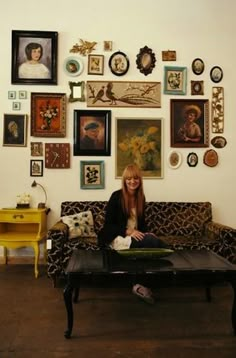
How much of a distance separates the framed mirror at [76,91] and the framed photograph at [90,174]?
80 cm

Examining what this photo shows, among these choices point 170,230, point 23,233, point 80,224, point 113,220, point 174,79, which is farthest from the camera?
point 174,79

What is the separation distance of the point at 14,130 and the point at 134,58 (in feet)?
5.82

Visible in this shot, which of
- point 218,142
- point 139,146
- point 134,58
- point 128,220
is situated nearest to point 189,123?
point 218,142

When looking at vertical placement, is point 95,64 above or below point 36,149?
above

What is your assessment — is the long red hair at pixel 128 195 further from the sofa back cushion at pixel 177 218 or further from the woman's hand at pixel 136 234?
the sofa back cushion at pixel 177 218

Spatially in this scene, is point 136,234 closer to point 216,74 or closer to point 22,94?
point 22,94

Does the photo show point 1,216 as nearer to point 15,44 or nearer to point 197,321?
point 15,44

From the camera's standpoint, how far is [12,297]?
122 inches

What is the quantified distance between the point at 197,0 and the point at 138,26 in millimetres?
845

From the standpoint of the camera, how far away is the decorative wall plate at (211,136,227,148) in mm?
4418

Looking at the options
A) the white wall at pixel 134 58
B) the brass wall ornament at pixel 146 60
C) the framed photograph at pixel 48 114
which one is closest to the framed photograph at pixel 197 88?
the white wall at pixel 134 58

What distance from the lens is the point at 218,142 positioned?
442cm

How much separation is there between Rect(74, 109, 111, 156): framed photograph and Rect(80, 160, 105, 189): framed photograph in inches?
5.0

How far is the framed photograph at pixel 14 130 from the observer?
14.1 feet
